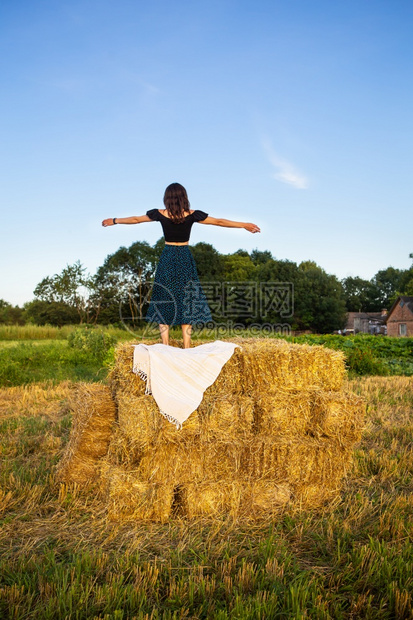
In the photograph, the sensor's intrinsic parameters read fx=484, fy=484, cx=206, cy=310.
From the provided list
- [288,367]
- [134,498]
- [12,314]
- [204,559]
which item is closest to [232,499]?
[134,498]

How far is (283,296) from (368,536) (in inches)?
2110

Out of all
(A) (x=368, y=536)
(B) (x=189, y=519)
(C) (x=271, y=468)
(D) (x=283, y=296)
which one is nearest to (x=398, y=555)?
(A) (x=368, y=536)

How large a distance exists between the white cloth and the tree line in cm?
3220

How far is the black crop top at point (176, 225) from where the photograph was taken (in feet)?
18.9

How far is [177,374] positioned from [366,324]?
73952 millimetres

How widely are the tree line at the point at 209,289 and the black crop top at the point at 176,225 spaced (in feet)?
101

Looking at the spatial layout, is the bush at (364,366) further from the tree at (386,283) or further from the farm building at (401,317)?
the tree at (386,283)

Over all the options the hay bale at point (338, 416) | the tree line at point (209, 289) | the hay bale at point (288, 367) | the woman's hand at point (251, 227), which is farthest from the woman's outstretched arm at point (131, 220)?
the tree line at point (209, 289)

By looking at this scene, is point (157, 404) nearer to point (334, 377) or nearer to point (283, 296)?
point (334, 377)

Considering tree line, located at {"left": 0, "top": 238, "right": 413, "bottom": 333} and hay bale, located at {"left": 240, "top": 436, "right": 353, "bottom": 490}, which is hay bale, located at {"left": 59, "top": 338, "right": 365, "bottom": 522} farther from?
tree line, located at {"left": 0, "top": 238, "right": 413, "bottom": 333}

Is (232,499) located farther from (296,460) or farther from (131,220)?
(131,220)

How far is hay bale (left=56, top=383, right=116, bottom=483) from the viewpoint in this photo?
467 cm

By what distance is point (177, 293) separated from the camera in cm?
582

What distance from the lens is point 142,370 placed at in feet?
14.4
